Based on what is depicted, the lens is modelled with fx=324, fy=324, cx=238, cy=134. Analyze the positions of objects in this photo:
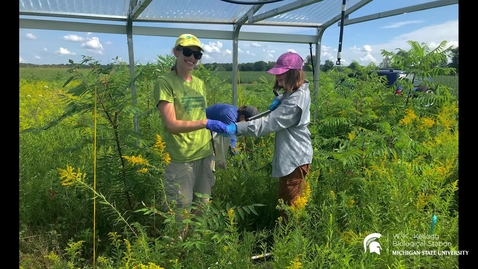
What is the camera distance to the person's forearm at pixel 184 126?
2.16 metres

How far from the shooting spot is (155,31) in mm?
3381

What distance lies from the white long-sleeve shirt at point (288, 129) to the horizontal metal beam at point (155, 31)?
1690 mm

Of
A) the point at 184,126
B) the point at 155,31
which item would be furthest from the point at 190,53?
the point at 155,31

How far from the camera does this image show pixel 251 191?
9.95 feet

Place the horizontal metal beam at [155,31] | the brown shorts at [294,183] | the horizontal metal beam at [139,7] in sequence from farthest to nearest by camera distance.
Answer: the horizontal metal beam at [155,31]
the horizontal metal beam at [139,7]
the brown shorts at [294,183]

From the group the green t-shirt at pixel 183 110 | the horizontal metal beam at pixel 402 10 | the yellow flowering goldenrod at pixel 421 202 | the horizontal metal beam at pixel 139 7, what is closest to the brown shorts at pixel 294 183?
the green t-shirt at pixel 183 110

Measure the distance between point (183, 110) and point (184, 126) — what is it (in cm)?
16

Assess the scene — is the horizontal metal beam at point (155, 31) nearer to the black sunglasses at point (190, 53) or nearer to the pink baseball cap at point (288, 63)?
the black sunglasses at point (190, 53)

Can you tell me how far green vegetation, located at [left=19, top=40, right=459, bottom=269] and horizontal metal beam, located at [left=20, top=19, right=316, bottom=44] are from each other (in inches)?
13.0

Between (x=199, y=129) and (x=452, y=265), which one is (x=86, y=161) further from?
(x=452, y=265)

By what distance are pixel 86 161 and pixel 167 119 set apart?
1.71m

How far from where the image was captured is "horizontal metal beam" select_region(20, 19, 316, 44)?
2.95m

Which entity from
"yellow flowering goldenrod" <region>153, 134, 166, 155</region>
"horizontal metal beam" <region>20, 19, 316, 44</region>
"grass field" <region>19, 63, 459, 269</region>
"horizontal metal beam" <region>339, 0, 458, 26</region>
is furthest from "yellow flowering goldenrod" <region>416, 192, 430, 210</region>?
"horizontal metal beam" <region>20, 19, 316, 44</region>

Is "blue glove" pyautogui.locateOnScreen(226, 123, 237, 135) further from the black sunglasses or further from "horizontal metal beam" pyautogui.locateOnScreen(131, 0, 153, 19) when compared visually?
"horizontal metal beam" pyautogui.locateOnScreen(131, 0, 153, 19)
